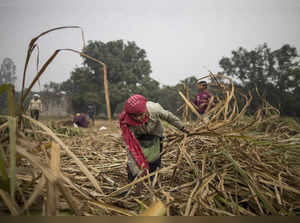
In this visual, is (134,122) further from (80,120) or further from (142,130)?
(80,120)

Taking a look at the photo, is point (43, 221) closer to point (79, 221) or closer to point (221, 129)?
point (79, 221)

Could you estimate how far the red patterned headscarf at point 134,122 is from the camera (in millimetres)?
1118

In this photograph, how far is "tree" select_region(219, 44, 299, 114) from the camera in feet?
12.0

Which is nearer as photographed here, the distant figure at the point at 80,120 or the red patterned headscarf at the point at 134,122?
the red patterned headscarf at the point at 134,122

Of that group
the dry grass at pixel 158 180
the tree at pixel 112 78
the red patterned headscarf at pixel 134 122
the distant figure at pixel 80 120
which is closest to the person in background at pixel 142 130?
the red patterned headscarf at pixel 134 122

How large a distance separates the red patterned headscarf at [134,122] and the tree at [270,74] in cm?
98

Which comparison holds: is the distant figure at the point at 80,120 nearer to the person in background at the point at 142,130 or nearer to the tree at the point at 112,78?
the person in background at the point at 142,130

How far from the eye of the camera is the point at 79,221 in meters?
0.52

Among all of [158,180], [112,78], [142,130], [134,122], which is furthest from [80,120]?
[112,78]

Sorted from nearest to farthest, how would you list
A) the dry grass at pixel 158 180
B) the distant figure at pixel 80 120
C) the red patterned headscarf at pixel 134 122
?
the dry grass at pixel 158 180
the red patterned headscarf at pixel 134 122
the distant figure at pixel 80 120

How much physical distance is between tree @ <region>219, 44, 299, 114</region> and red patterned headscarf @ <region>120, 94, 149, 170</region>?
38.5 inches

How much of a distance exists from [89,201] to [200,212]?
0.49 meters

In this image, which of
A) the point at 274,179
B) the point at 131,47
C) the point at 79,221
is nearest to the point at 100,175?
the point at 79,221

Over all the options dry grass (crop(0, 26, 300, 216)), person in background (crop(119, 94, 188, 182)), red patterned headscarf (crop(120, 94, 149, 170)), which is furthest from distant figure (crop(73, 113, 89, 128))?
red patterned headscarf (crop(120, 94, 149, 170))
